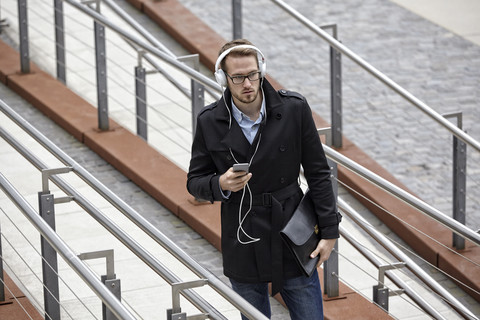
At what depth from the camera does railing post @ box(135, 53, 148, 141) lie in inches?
321

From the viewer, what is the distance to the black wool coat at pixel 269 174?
4602 mm

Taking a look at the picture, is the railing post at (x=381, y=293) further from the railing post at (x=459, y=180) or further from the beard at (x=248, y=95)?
the beard at (x=248, y=95)

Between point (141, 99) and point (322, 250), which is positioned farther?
point (141, 99)

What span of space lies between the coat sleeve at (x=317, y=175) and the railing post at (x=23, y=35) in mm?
4958

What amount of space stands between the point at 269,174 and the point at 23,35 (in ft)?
16.6

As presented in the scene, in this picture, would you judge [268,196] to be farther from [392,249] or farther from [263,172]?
[392,249]

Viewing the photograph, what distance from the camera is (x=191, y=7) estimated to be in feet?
38.4

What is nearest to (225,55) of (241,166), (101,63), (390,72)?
(241,166)

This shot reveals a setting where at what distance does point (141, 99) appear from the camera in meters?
8.16

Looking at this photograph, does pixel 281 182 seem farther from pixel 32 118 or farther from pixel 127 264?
pixel 32 118

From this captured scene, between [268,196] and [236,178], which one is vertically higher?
[236,178]

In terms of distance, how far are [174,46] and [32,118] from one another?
2.32 m

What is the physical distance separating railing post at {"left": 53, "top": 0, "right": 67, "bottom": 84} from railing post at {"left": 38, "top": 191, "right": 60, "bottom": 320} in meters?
3.79

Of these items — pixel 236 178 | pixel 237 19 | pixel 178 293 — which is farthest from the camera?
pixel 237 19
